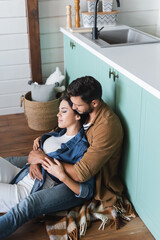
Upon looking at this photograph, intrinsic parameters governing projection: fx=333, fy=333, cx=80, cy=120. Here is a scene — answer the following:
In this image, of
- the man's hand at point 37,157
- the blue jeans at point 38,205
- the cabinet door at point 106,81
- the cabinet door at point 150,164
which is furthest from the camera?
the cabinet door at point 106,81

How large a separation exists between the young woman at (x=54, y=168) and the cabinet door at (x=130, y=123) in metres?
0.26

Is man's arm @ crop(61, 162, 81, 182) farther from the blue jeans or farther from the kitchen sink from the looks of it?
the kitchen sink

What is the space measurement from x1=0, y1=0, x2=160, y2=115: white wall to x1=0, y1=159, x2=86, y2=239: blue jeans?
5.84ft

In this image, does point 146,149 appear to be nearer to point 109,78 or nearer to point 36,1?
point 109,78

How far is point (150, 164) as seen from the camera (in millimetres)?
1841

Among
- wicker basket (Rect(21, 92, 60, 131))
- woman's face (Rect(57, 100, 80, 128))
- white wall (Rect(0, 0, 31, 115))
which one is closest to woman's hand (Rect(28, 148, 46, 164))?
woman's face (Rect(57, 100, 80, 128))

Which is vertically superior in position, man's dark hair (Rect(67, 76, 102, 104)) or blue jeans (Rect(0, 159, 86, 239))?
man's dark hair (Rect(67, 76, 102, 104))

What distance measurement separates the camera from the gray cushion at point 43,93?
3223 mm

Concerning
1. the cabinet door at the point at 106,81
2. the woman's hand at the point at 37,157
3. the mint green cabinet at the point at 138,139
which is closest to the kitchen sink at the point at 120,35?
the cabinet door at the point at 106,81

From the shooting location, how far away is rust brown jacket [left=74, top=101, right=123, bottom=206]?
1.96m

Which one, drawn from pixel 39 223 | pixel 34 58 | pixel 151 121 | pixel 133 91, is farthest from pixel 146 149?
pixel 34 58

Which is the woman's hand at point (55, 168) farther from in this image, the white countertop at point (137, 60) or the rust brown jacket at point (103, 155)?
the white countertop at point (137, 60)

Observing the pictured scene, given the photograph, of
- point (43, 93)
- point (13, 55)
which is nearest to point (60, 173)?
point (43, 93)

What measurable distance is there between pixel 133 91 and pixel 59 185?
2.38 ft
